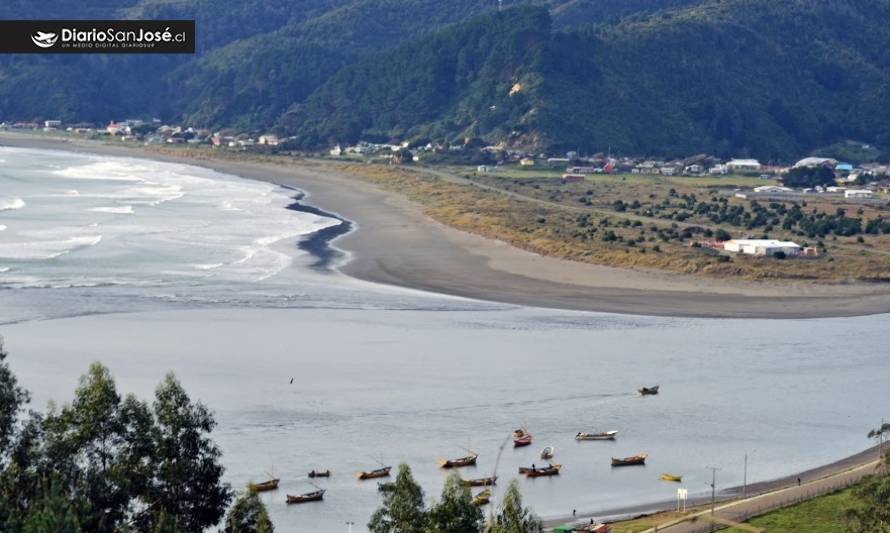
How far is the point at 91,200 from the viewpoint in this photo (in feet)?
406

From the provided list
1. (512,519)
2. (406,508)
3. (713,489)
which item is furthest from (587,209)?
(512,519)

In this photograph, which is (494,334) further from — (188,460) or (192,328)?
(188,460)

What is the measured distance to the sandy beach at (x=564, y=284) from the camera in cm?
7275

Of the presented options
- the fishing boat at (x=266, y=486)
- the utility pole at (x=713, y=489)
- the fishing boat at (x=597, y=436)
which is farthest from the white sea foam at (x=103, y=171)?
the utility pole at (x=713, y=489)

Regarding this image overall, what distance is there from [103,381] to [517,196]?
102 metres

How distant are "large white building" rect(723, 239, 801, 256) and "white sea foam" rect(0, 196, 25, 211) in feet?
196

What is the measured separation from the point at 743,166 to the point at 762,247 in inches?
3900

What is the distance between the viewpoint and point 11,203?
120 meters

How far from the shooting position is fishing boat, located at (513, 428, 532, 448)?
4550cm

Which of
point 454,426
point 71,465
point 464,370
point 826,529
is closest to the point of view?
point 71,465

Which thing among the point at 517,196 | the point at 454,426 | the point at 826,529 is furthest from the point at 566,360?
the point at 517,196

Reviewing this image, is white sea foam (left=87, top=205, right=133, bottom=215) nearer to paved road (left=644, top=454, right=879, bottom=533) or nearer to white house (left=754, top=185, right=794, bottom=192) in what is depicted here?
white house (left=754, top=185, right=794, bottom=192)

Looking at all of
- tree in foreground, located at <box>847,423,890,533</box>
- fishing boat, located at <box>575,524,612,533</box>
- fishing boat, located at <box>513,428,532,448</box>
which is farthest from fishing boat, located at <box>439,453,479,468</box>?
tree in foreground, located at <box>847,423,890,533</box>

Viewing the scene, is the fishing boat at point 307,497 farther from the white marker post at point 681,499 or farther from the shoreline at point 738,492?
the white marker post at point 681,499
